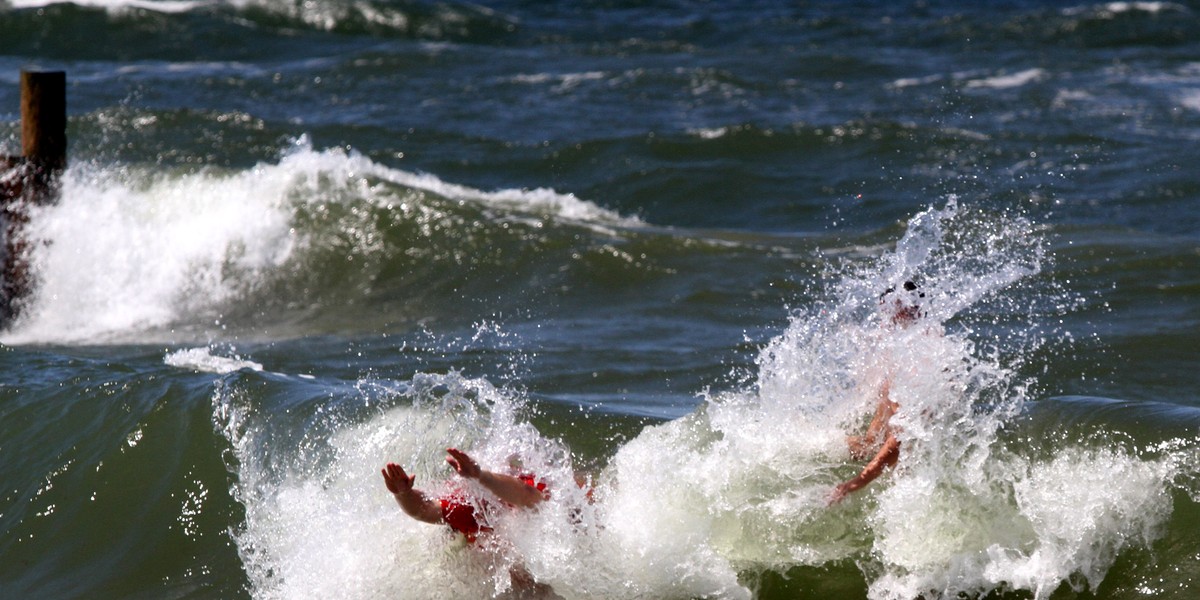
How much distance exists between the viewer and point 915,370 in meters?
5.44

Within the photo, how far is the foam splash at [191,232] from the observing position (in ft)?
35.3

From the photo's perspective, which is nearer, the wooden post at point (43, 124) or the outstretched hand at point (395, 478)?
the outstretched hand at point (395, 478)

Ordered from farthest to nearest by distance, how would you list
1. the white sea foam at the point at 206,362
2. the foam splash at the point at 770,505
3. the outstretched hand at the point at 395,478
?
the white sea foam at the point at 206,362 < the foam splash at the point at 770,505 < the outstretched hand at the point at 395,478

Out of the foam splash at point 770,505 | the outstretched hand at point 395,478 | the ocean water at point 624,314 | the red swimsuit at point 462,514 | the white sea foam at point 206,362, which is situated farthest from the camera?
the white sea foam at point 206,362

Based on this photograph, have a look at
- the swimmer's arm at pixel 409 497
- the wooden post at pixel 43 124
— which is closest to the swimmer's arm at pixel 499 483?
the swimmer's arm at pixel 409 497

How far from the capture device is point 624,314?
31.8ft

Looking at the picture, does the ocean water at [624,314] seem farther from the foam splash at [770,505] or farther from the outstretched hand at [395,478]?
the outstretched hand at [395,478]

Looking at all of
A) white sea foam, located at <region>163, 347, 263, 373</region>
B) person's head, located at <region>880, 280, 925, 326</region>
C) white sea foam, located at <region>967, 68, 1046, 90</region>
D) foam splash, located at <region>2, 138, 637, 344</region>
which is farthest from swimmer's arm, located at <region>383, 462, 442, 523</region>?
white sea foam, located at <region>967, 68, 1046, 90</region>

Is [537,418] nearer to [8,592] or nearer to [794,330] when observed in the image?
[794,330]

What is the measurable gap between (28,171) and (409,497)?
6.81 m

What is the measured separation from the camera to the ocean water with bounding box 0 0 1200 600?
537cm

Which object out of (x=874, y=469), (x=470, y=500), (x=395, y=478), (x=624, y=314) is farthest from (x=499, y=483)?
(x=624, y=314)

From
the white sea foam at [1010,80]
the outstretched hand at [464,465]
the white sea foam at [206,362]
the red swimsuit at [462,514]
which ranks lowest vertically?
the white sea foam at [206,362]

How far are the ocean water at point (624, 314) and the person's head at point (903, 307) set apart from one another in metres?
0.06
